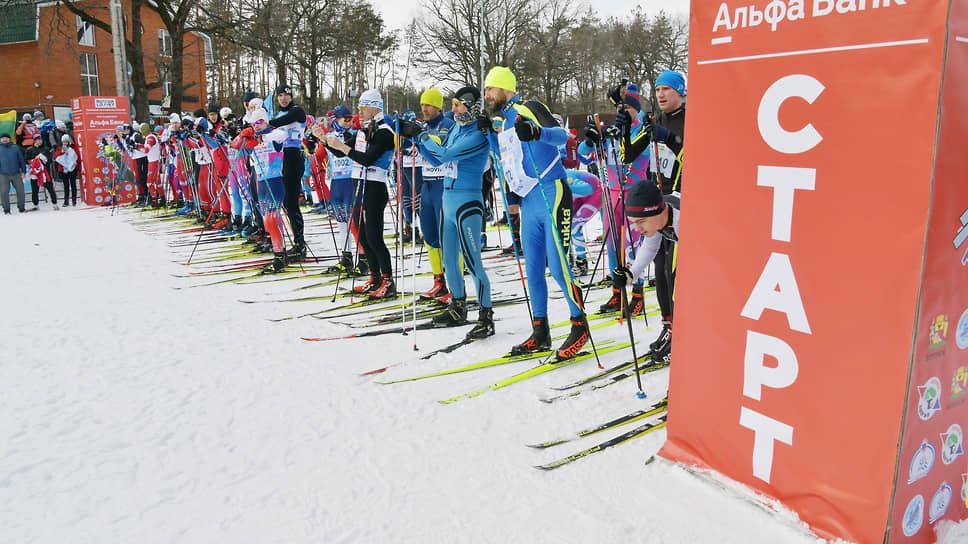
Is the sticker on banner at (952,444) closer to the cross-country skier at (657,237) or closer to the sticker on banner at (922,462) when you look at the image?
the sticker on banner at (922,462)

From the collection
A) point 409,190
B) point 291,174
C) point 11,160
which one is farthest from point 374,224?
point 11,160

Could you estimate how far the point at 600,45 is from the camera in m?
39.8

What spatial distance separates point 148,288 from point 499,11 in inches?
1369

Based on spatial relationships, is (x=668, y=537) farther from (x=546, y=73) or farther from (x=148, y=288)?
(x=546, y=73)

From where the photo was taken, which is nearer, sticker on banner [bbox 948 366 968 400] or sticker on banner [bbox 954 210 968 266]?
sticker on banner [bbox 954 210 968 266]

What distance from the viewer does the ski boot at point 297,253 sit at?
8.20 m

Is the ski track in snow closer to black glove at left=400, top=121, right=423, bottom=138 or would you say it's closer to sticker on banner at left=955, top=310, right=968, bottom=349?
sticker on banner at left=955, top=310, right=968, bottom=349

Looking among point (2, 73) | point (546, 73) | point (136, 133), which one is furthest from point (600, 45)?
point (2, 73)

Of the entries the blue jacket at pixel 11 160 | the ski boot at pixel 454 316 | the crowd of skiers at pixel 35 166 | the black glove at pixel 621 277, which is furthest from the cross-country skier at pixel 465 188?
the crowd of skiers at pixel 35 166

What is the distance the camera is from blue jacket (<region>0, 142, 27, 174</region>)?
13.9 meters

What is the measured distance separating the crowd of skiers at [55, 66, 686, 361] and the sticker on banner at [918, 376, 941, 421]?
148 centimetres

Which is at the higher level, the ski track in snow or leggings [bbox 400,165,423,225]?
leggings [bbox 400,165,423,225]

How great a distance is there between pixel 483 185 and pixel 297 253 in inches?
117

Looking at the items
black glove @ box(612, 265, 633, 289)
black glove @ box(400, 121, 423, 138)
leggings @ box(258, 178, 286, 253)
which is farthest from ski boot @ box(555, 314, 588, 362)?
leggings @ box(258, 178, 286, 253)
